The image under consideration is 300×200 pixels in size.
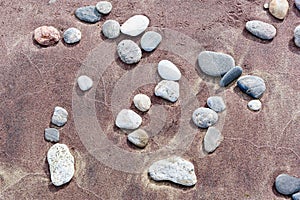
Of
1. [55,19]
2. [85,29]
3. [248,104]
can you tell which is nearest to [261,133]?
[248,104]

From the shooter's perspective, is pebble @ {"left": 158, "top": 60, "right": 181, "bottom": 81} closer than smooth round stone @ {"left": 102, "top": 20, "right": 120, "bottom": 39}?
Yes

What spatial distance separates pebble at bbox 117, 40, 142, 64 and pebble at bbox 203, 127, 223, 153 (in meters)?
0.72

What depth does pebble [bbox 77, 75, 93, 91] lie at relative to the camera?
113 inches

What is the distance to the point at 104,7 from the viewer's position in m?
3.12

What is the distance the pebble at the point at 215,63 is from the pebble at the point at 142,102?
455 millimetres

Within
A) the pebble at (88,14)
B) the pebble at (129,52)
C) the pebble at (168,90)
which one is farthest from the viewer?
the pebble at (88,14)

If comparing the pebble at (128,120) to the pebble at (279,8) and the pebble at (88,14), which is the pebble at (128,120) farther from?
the pebble at (279,8)

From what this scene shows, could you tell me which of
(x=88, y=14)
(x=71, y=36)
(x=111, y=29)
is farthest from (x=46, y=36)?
(x=111, y=29)

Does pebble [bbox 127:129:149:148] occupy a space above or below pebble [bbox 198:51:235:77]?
below

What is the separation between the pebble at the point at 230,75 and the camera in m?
2.86

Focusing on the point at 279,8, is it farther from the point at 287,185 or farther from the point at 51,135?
the point at 51,135

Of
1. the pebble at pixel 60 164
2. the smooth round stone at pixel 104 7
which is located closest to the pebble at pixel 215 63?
the smooth round stone at pixel 104 7

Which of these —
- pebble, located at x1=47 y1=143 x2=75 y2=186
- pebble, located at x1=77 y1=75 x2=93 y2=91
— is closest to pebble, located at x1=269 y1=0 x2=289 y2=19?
pebble, located at x1=77 y1=75 x2=93 y2=91

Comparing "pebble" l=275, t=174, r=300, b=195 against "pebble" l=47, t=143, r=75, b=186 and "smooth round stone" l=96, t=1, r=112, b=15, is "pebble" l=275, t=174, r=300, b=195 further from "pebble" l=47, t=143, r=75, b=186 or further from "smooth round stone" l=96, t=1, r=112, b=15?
"smooth round stone" l=96, t=1, r=112, b=15
